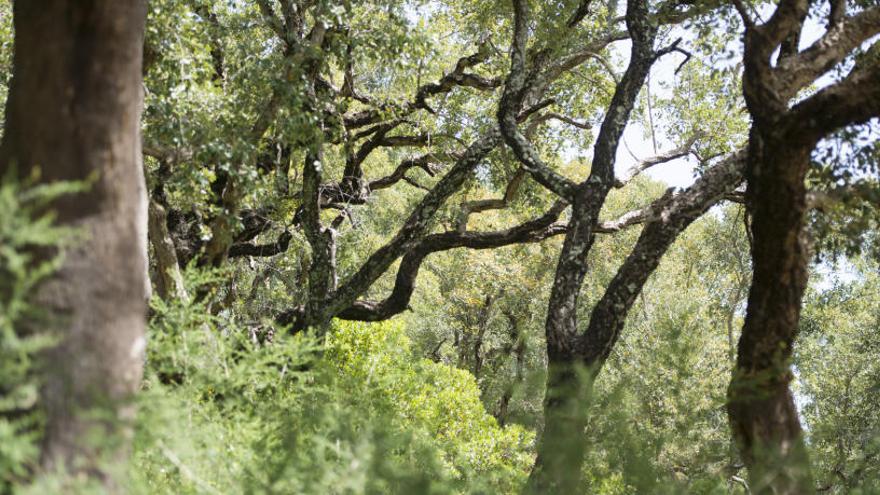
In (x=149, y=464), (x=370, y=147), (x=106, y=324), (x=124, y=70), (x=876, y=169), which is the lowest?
(x=149, y=464)

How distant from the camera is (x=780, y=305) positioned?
166 inches

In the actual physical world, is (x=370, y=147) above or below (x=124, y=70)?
above

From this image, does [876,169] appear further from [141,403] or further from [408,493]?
[141,403]

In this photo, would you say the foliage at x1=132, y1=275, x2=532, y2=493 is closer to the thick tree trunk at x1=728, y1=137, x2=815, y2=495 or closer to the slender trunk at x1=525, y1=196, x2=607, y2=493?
the slender trunk at x1=525, y1=196, x2=607, y2=493

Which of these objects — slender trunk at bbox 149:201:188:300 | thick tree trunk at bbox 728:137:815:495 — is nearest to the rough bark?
thick tree trunk at bbox 728:137:815:495

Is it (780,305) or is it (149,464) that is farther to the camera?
(780,305)

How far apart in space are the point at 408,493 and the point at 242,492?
2.37 feet

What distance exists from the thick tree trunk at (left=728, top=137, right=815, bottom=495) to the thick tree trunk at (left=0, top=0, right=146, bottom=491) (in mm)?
2942

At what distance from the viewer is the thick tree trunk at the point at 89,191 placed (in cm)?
244

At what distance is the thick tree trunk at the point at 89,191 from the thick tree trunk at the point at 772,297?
2.94m

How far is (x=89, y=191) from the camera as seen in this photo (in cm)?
259

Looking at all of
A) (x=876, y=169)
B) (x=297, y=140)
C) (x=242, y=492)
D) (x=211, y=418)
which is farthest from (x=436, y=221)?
(x=242, y=492)

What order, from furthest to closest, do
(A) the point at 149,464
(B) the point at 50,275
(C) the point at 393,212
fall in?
(C) the point at 393,212 → (A) the point at 149,464 → (B) the point at 50,275

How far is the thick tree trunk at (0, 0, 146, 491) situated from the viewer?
244 centimetres
